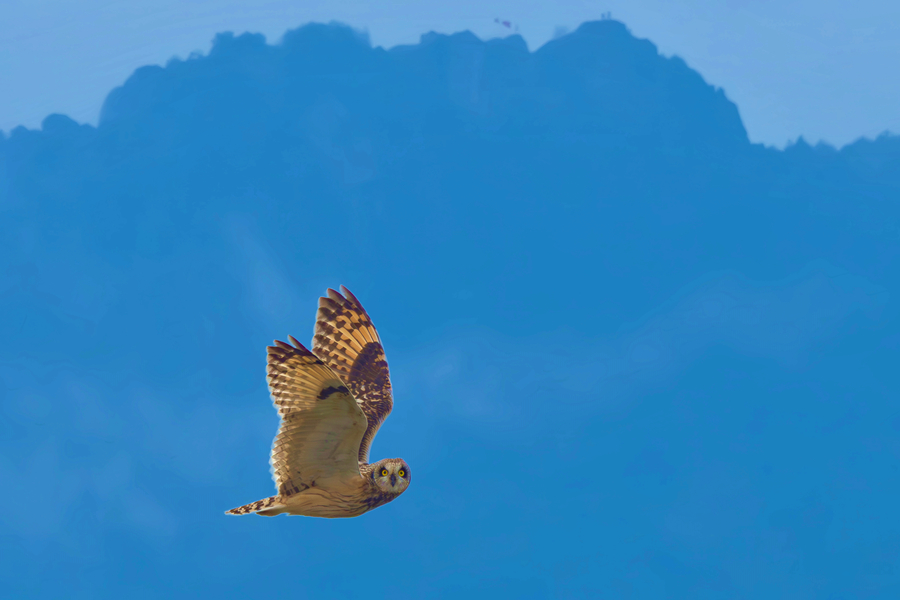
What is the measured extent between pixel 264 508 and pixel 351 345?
4.35ft

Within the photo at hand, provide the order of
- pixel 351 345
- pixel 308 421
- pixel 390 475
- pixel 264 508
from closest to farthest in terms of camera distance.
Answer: pixel 308 421 < pixel 264 508 < pixel 390 475 < pixel 351 345

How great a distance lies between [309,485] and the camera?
4.09 m

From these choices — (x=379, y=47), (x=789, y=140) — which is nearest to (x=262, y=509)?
(x=379, y=47)

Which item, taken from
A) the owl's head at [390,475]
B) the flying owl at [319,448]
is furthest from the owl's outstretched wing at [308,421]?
the owl's head at [390,475]

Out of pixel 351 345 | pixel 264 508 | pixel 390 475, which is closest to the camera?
pixel 264 508

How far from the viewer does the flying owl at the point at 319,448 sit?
3729mm

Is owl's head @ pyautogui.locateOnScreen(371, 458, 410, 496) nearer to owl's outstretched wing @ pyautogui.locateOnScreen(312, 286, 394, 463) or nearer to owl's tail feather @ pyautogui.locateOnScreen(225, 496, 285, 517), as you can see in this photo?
owl's tail feather @ pyautogui.locateOnScreen(225, 496, 285, 517)

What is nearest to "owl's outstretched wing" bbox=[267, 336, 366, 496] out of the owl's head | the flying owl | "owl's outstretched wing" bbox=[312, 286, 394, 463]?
the flying owl

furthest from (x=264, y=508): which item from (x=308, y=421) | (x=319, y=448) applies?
(x=308, y=421)

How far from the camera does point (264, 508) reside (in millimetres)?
3998

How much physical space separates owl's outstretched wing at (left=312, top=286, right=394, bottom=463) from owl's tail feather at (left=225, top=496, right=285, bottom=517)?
3.25 ft

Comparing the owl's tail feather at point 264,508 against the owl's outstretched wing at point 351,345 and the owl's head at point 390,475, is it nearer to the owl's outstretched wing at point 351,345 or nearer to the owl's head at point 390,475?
the owl's head at point 390,475

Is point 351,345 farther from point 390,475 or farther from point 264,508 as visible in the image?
point 264,508

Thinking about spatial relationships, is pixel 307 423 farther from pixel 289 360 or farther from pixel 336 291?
pixel 336 291
